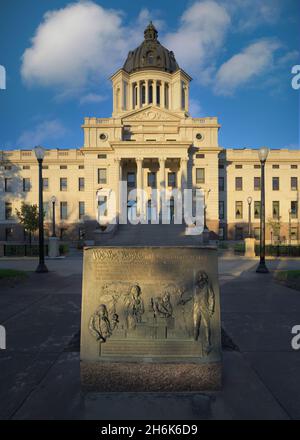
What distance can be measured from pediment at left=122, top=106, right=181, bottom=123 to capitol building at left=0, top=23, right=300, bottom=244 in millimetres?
163

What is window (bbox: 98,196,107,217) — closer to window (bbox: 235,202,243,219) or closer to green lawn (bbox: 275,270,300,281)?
window (bbox: 235,202,243,219)

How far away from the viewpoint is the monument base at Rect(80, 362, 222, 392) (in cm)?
334

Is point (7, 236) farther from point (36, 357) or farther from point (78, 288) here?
point (36, 357)

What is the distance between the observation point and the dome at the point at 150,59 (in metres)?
52.2

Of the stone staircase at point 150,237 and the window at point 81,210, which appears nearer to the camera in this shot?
the stone staircase at point 150,237

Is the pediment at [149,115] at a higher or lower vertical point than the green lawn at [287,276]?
higher

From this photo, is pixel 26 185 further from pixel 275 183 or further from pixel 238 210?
pixel 275 183

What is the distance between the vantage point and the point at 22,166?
46.1m

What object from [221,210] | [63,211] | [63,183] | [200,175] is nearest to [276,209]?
[221,210]

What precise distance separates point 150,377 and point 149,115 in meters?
43.7

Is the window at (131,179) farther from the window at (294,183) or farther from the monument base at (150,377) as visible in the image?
the monument base at (150,377)

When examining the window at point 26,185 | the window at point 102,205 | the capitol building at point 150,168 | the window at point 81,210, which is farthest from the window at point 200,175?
the window at point 26,185

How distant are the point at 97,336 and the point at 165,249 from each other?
1.56 meters

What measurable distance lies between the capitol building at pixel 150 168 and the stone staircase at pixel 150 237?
8670mm
